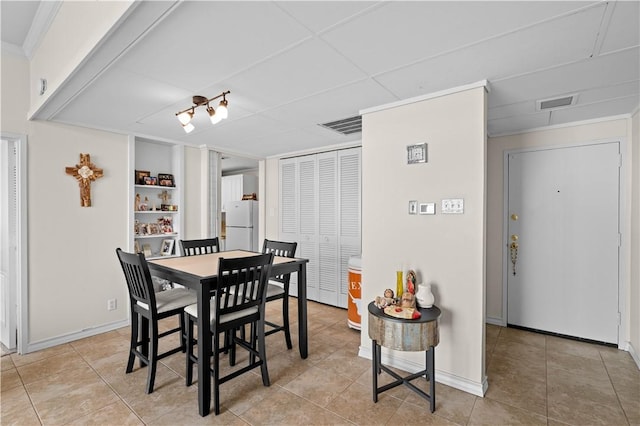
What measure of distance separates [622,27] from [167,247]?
4.64 meters

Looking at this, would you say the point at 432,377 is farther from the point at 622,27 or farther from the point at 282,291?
the point at 622,27

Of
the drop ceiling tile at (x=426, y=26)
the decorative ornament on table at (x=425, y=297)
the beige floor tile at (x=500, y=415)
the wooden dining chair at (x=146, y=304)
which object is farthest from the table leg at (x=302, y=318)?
the drop ceiling tile at (x=426, y=26)

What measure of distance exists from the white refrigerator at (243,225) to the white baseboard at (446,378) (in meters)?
3.28

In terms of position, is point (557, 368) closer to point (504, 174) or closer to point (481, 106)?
point (504, 174)

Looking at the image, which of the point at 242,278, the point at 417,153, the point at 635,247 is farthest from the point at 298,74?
the point at 635,247

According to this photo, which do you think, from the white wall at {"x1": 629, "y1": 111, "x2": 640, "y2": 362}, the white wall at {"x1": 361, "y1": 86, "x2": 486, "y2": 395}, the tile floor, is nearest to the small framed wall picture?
the white wall at {"x1": 361, "y1": 86, "x2": 486, "y2": 395}

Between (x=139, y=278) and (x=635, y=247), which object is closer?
(x=139, y=278)

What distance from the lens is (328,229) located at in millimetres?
4582

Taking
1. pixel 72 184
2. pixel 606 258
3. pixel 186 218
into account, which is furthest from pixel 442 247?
pixel 72 184

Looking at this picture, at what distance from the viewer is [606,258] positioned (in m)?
3.18

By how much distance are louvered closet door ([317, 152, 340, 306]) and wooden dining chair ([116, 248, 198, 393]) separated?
7.32 ft

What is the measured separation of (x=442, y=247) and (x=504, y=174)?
1.86 metres

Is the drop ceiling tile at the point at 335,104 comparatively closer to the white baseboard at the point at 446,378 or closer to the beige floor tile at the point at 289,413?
the white baseboard at the point at 446,378

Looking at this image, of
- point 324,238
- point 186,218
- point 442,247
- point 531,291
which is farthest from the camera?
point 324,238
